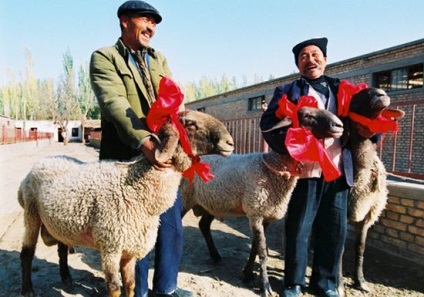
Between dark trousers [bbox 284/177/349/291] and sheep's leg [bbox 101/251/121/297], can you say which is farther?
dark trousers [bbox 284/177/349/291]

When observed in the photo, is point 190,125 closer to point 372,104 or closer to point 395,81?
point 372,104

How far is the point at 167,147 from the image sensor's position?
7.50ft

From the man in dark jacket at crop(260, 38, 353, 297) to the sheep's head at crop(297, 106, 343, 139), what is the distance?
0.64ft

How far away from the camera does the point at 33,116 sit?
77938mm

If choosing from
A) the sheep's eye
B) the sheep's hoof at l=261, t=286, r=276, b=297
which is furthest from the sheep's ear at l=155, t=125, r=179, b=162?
the sheep's hoof at l=261, t=286, r=276, b=297

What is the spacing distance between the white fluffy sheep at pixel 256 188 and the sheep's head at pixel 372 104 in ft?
1.40

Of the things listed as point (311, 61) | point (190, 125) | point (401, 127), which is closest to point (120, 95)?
point (190, 125)

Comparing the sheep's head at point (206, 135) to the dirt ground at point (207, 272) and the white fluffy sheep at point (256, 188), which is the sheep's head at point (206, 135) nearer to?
the white fluffy sheep at point (256, 188)

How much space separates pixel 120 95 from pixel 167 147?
0.58 meters

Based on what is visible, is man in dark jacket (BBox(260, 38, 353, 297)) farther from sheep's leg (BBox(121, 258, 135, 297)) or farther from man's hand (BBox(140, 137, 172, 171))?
sheep's leg (BBox(121, 258, 135, 297))

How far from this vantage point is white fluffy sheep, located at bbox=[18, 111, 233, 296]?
2.42 metres

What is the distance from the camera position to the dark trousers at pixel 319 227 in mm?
3320

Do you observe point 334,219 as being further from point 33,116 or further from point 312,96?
point 33,116

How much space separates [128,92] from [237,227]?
439cm
